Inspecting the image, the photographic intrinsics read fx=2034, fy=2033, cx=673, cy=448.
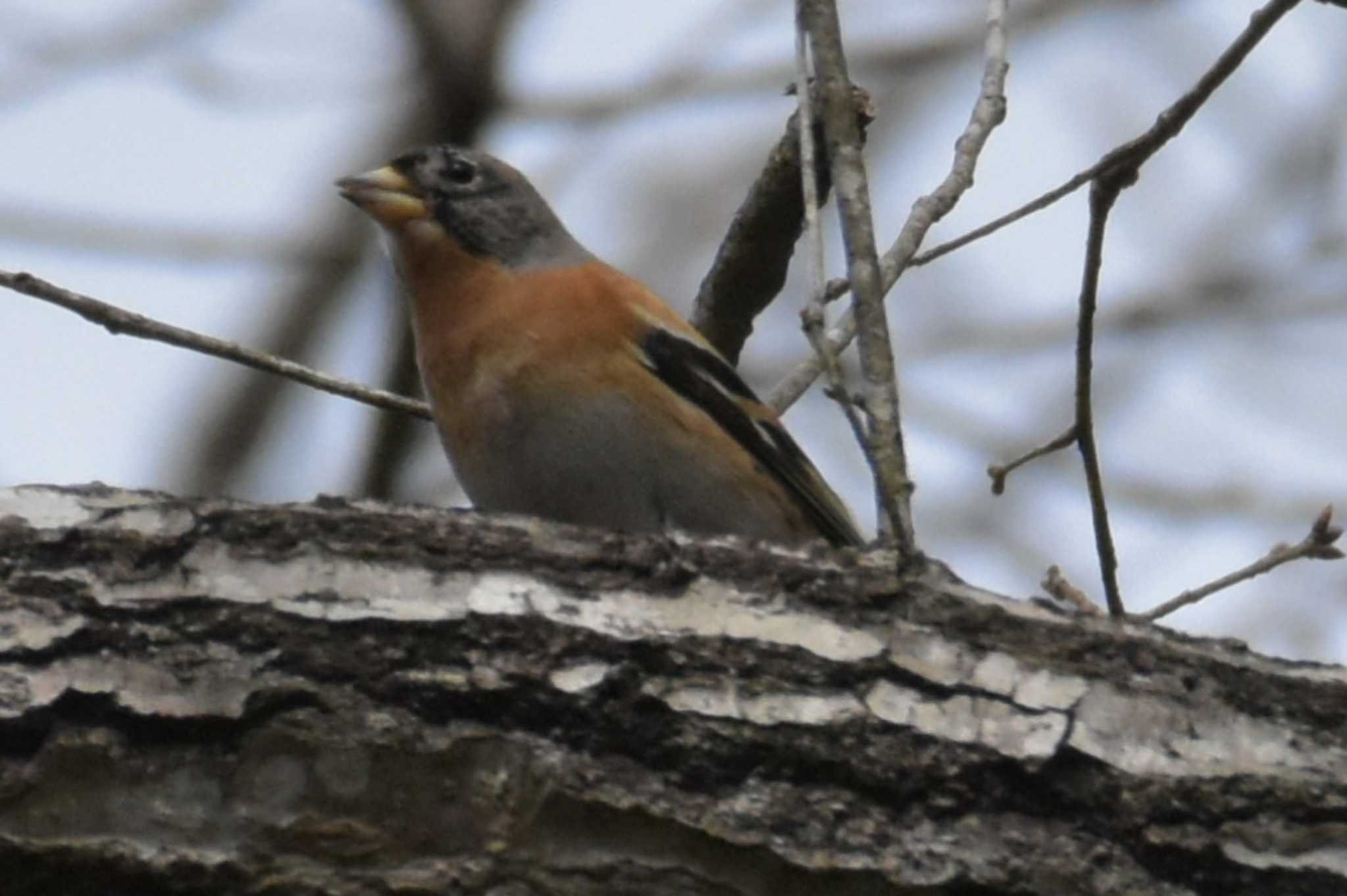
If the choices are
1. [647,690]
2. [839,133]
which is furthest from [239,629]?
[839,133]

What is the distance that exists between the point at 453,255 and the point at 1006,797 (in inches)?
121

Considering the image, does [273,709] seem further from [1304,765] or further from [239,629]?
[1304,765]

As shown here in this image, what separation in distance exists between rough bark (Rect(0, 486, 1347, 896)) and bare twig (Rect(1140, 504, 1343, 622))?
32.9 inches

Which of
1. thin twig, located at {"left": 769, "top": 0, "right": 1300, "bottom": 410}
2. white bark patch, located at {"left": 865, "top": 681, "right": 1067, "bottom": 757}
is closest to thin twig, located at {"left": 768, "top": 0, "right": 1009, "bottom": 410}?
thin twig, located at {"left": 769, "top": 0, "right": 1300, "bottom": 410}

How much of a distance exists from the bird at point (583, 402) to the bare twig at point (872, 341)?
1.11 m

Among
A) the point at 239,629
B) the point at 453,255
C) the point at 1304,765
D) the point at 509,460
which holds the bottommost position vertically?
the point at 239,629

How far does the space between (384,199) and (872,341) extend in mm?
2634

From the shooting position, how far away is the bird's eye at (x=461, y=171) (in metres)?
6.30

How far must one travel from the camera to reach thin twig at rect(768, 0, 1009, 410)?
4.54 metres

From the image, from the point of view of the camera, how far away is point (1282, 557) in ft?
15.4

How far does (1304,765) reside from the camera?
3.48 meters

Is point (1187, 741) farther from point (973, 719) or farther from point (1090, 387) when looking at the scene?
point (1090, 387)

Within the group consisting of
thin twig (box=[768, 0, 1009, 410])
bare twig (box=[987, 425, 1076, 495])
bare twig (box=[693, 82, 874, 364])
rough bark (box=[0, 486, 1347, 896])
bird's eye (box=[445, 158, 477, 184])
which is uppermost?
bird's eye (box=[445, 158, 477, 184])

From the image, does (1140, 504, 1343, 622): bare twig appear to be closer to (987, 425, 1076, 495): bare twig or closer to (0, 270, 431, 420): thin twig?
(987, 425, 1076, 495): bare twig
